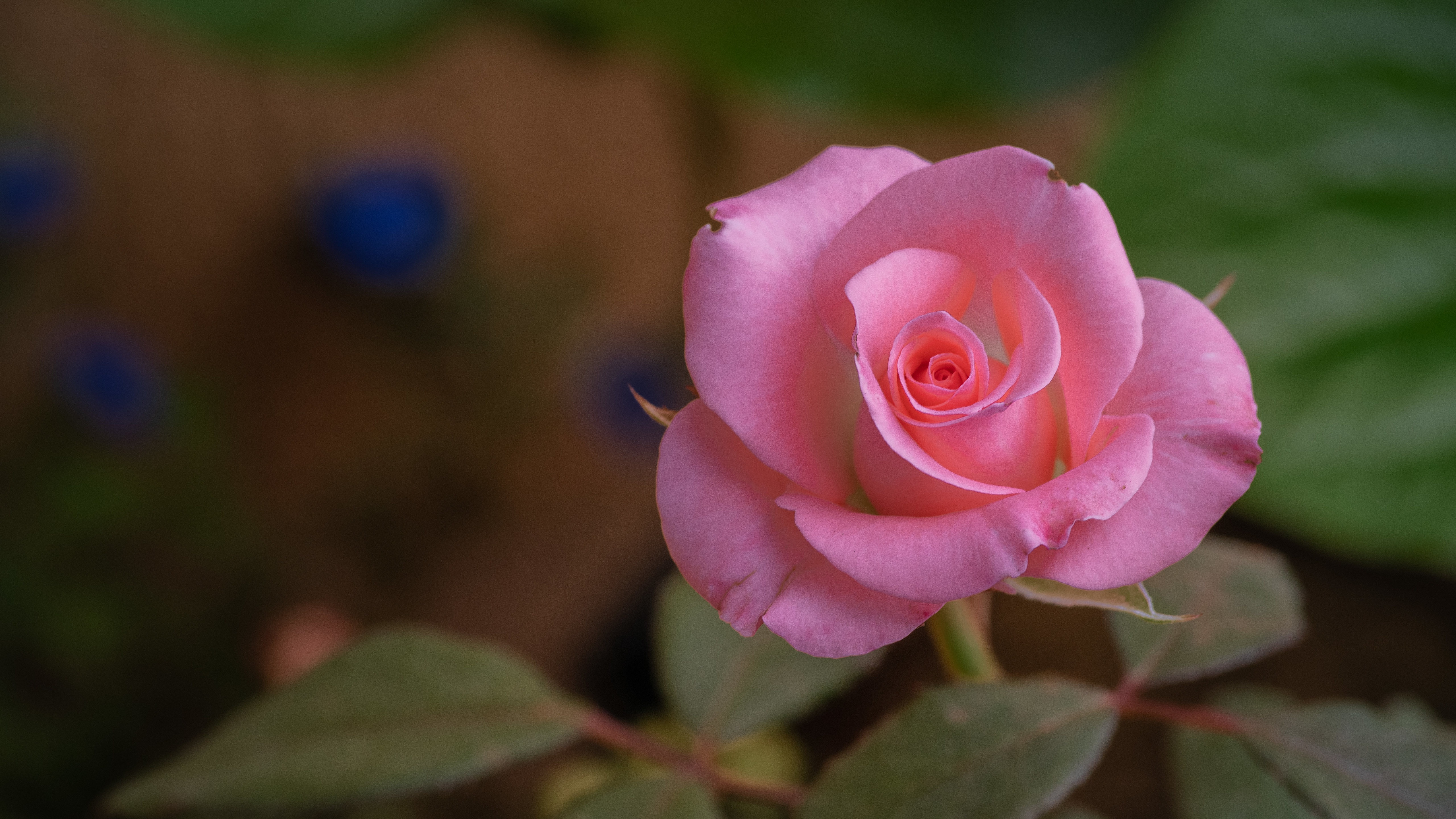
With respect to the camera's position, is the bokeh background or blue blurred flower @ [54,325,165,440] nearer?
the bokeh background

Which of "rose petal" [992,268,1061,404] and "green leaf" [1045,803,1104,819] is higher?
"rose petal" [992,268,1061,404]

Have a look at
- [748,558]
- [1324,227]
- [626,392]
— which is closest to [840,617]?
[748,558]

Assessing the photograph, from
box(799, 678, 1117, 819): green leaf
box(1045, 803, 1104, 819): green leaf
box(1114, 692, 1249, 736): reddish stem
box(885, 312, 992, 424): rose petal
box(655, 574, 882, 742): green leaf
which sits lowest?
box(1045, 803, 1104, 819): green leaf

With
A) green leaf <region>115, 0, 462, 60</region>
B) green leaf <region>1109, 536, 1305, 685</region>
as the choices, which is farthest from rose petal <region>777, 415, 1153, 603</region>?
green leaf <region>115, 0, 462, 60</region>

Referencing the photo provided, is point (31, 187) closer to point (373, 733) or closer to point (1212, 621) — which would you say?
point (373, 733)

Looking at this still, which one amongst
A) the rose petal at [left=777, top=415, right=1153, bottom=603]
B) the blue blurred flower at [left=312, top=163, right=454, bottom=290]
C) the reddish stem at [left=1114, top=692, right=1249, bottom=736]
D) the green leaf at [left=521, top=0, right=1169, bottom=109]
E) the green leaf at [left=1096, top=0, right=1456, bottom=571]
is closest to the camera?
the rose petal at [left=777, top=415, right=1153, bottom=603]

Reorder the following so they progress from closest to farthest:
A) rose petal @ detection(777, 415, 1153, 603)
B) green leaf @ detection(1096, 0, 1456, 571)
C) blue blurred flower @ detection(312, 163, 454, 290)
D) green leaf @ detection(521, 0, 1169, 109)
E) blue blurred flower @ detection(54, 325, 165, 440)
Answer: rose petal @ detection(777, 415, 1153, 603), green leaf @ detection(1096, 0, 1456, 571), green leaf @ detection(521, 0, 1169, 109), blue blurred flower @ detection(54, 325, 165, 440), blue blurred flower @ detection(312, 163, 454, 290)

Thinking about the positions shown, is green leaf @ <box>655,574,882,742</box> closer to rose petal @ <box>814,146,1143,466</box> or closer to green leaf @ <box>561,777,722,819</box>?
green leaf @ <box>561,777,722,819</box>

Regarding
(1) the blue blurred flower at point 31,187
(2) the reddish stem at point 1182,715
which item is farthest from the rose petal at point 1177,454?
(1) the blue blurred flower at point 31,187
